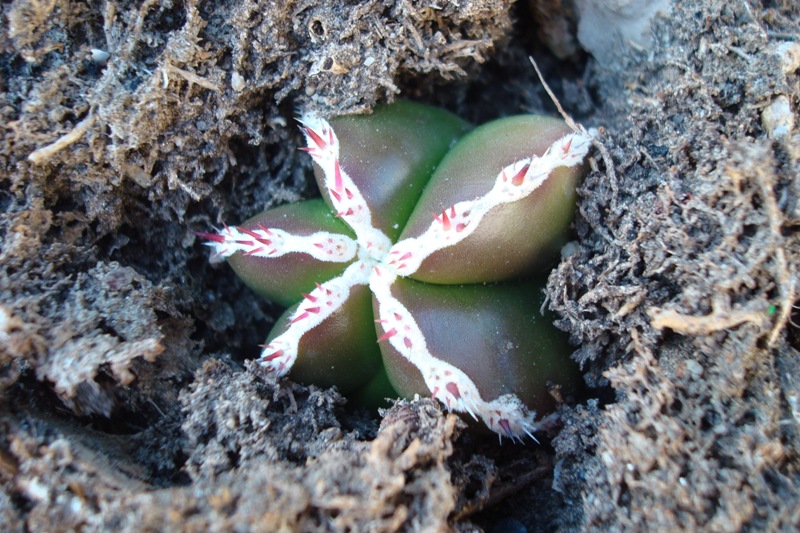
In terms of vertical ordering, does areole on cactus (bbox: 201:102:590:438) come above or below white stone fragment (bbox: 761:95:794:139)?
below

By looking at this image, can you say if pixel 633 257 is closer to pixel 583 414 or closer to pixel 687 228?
pixel 687 228

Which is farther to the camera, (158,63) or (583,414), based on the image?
(158,63)

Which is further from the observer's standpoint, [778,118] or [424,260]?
[424,260]

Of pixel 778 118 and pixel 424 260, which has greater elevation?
pixel 778 118

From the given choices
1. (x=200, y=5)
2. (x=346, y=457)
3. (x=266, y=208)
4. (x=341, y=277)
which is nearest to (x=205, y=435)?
(x=346, y=457)

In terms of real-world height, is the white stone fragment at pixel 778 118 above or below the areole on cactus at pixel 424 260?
above

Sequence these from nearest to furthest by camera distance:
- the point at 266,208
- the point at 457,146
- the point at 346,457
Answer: the point at 346,457
the point at 457,146
the point at 266,208

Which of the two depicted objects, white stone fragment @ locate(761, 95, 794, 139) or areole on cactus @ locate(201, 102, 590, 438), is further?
areole on cactus @ locate(201, 102, 590, 438)

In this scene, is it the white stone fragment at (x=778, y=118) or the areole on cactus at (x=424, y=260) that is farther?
the areole on cactus at (x=424, y=260)
